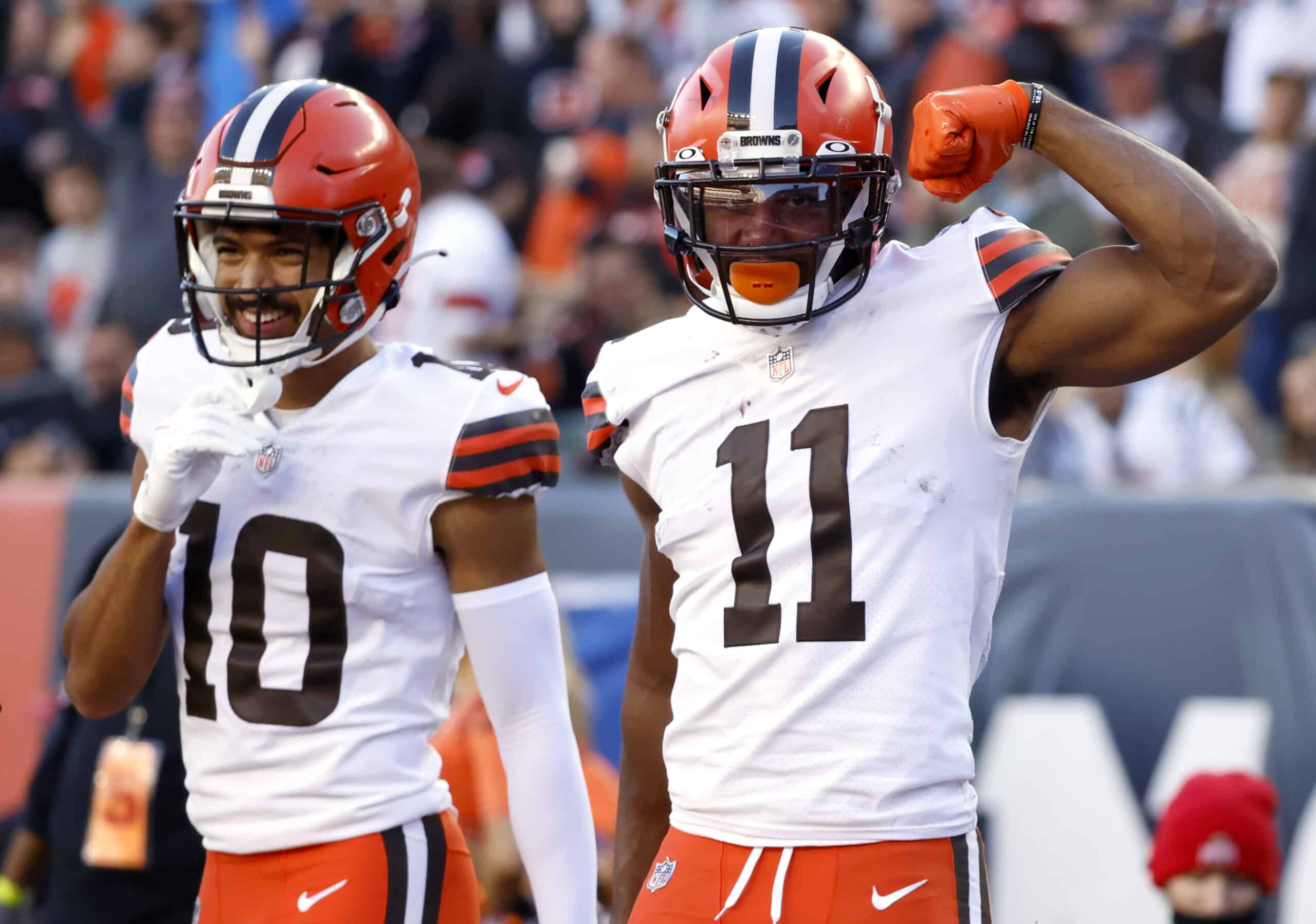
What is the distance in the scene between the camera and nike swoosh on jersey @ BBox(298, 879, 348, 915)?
8.13 feet

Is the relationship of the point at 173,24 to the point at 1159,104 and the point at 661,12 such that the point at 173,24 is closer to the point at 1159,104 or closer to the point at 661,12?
the point at 661,12

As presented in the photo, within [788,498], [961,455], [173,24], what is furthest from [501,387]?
[173,24]

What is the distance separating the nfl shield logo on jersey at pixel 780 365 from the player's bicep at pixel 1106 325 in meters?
0.29

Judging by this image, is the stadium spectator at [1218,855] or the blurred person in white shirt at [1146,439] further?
the blurred person in white shirt at [1146,439]

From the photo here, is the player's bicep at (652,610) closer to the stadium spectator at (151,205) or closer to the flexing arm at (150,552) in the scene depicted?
the flexing arm at (150,552)

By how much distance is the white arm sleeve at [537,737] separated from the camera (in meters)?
2.63

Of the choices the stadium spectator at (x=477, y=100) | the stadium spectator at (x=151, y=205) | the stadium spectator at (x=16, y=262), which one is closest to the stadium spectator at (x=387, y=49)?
the stadium spectator at (x=477, y=100)

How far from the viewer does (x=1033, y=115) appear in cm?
230

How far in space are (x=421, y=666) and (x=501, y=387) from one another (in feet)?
1.45

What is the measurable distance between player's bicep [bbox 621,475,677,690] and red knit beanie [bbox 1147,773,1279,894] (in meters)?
1.78

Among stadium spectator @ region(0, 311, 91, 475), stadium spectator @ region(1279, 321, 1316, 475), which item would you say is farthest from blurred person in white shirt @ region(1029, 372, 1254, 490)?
stadium spectator @ region(0, 311, 91, 475)

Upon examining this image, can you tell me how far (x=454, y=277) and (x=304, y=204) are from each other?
4.02 metres

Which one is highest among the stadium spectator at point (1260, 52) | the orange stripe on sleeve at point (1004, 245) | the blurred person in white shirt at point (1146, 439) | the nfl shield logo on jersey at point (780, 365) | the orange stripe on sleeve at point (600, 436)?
the stadium spectator at point (1260, 52)

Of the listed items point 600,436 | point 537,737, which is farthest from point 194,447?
point 537,737
